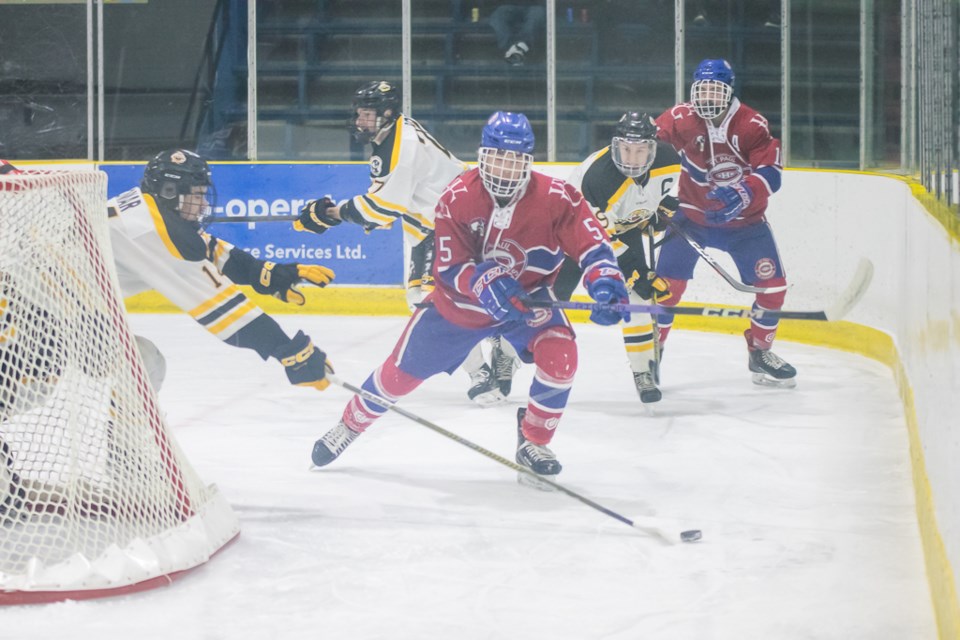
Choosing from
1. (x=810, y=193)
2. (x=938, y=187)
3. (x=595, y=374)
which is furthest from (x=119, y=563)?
(x=810, y=193)

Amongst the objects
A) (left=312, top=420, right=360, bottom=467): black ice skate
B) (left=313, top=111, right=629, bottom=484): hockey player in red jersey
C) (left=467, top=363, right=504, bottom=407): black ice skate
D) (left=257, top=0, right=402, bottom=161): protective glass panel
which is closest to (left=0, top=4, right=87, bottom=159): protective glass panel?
(left=257, top=0, right=402, bottom=161): protective glass panel

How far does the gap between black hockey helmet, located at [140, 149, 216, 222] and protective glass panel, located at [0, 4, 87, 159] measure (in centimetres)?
451

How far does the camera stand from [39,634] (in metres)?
2.47

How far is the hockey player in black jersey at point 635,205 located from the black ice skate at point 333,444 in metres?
1.12

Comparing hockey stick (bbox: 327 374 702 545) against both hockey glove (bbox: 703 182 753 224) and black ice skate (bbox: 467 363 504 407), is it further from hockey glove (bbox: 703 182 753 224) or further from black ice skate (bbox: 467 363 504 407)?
hockey glove (bbox: 703 182 753 224)

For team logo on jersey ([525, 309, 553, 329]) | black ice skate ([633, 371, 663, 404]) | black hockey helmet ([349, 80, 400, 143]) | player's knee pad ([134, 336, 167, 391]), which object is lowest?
black ice skate ([633, 371, 663, 404])

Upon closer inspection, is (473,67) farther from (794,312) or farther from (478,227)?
(794,312)

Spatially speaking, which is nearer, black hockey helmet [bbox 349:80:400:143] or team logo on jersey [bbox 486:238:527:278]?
team logo on jersey [bbox 486:238:527:278]

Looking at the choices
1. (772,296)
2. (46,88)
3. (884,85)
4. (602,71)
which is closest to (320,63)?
(46,88)

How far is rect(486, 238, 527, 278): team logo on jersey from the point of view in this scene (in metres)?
3.45

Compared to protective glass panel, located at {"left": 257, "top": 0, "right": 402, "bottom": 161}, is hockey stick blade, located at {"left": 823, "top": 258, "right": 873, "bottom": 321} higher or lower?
lower

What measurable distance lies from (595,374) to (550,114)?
2.27m

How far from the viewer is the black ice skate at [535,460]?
137 inches

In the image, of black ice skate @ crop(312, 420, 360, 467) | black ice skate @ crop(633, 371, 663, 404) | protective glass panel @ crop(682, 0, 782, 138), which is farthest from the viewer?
protective glass panel @ crop(682, 0, 782, 138)
